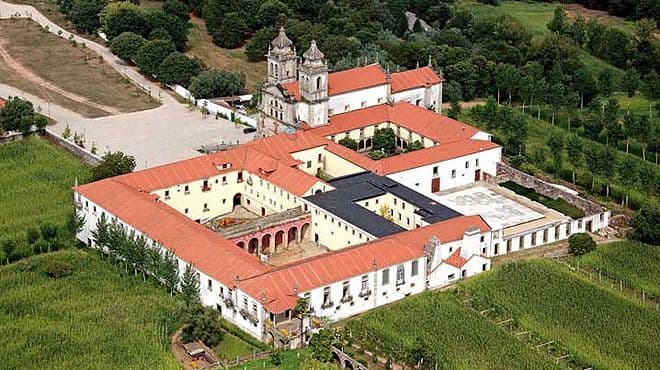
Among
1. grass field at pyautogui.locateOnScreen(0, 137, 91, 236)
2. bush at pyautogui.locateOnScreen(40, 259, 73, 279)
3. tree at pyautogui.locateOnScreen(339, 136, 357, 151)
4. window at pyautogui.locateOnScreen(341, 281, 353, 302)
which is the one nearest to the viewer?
window at pyautogui.locateOnScreen(341, 281, 353, 302)

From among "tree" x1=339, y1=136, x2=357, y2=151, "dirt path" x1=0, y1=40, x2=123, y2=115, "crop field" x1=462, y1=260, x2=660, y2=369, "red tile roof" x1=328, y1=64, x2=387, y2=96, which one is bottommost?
"dirt path" x1=0, y1=40, x2=123, y2=115

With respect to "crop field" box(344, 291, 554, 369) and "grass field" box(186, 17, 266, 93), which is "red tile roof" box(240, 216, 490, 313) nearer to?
"crop field" box(344, 291, 554, 369)

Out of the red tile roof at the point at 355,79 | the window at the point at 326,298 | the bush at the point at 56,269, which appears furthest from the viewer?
the red tile roof at the point at 355,79

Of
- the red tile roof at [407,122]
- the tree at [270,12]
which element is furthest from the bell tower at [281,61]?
the tree at [270,12]

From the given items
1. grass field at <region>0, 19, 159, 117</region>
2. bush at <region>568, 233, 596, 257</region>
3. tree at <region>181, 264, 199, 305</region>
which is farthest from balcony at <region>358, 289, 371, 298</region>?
grass field at <region>0, 19, 159, 117</region>

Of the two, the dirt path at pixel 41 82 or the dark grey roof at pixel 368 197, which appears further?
the dirt path at pixel 41 82

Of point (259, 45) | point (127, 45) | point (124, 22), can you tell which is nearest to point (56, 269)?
point (127, 45)

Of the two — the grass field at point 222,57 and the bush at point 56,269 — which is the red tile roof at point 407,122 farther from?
the bush at point 56,269
